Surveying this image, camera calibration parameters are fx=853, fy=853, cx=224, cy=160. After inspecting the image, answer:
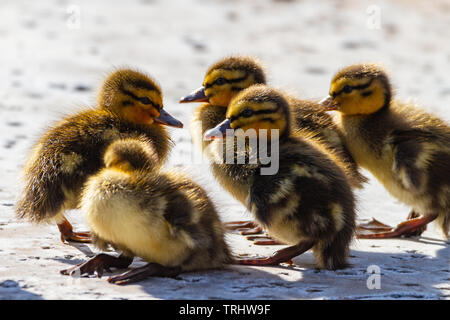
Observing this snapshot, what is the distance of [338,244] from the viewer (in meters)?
3.79

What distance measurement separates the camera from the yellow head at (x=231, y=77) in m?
4.72

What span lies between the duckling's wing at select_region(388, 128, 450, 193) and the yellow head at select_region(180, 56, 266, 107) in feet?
2.87

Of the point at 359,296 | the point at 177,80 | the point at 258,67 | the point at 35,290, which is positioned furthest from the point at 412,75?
the point at 35,290

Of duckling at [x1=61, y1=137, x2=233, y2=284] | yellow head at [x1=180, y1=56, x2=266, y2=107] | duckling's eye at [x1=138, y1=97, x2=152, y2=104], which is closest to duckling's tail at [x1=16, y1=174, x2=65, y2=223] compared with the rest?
duckling at [x1=61, y1=137, x2=233, y2=284]

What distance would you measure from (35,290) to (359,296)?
4.18ft

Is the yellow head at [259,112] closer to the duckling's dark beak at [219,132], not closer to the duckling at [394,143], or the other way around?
the duckling's dark beak at [219,132]

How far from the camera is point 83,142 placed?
391cm

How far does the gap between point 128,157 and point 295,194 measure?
740mm

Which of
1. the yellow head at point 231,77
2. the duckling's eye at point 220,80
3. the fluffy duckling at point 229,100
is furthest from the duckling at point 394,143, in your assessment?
the duckling's eye at point 220,80

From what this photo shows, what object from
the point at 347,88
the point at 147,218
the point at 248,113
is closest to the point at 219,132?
the point at 248,113

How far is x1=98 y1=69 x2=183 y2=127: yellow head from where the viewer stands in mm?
4293

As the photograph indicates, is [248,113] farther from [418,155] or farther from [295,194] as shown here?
[418,155]

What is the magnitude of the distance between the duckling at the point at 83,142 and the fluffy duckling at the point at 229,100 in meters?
0.39
